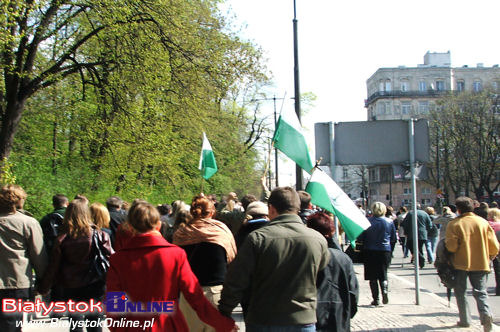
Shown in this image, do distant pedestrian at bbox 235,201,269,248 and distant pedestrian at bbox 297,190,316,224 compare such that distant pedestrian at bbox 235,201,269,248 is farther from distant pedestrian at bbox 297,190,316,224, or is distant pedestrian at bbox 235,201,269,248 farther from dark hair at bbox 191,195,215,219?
dark hair at bbox 191,195,215,219

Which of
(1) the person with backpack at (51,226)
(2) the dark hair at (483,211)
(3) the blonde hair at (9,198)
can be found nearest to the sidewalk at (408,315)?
(2) the dark hair at (483,211)

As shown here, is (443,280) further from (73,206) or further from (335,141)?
(73,206)

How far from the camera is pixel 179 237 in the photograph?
5.33 meters

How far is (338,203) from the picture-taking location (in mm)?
5855

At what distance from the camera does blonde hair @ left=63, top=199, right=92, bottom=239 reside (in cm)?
509

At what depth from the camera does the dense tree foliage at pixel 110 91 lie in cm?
1465

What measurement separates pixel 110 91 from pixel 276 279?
13.6 metres

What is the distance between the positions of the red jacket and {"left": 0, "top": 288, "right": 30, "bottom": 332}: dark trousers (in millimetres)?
1915

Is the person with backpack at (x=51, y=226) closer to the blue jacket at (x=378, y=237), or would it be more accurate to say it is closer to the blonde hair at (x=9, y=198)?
the blonde hair at (x=9, y=198)

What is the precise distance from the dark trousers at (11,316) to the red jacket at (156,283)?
1.91 meters

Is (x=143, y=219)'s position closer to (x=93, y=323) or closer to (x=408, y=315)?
(x=93, y=323)

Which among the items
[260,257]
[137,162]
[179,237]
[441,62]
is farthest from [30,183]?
[441,62]

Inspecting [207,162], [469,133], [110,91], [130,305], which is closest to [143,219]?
[130,305]

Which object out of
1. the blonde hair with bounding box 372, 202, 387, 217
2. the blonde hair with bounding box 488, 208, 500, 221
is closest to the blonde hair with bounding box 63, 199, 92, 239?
the blonde hair with bounding box 372, 202, 387, 217
